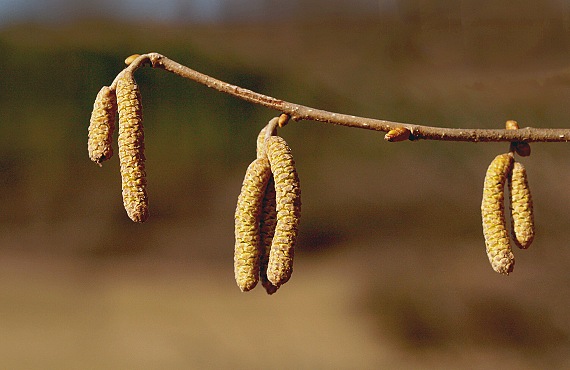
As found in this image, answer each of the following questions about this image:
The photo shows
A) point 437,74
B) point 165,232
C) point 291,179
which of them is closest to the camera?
point 291,179

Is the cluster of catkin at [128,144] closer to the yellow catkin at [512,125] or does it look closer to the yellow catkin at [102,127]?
the yellow catkin at [102,127]

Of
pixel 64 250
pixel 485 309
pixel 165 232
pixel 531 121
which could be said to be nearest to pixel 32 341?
pixel 64 250

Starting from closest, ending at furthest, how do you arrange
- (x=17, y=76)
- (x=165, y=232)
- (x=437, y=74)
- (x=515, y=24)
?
(x=515, y=24) < (x=437, y=74) < (x=17, y=76) < (x=165, y=232)

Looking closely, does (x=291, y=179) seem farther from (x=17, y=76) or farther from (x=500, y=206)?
(x=17, y=76)

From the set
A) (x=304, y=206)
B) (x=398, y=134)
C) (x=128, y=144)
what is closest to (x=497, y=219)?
(x=398, y=134)

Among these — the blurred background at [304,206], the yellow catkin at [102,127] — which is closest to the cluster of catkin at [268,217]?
the yellow catkin at [102,127]

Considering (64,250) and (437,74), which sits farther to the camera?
(64,250)

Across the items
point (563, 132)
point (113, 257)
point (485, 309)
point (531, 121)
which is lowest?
point (563, 132)
